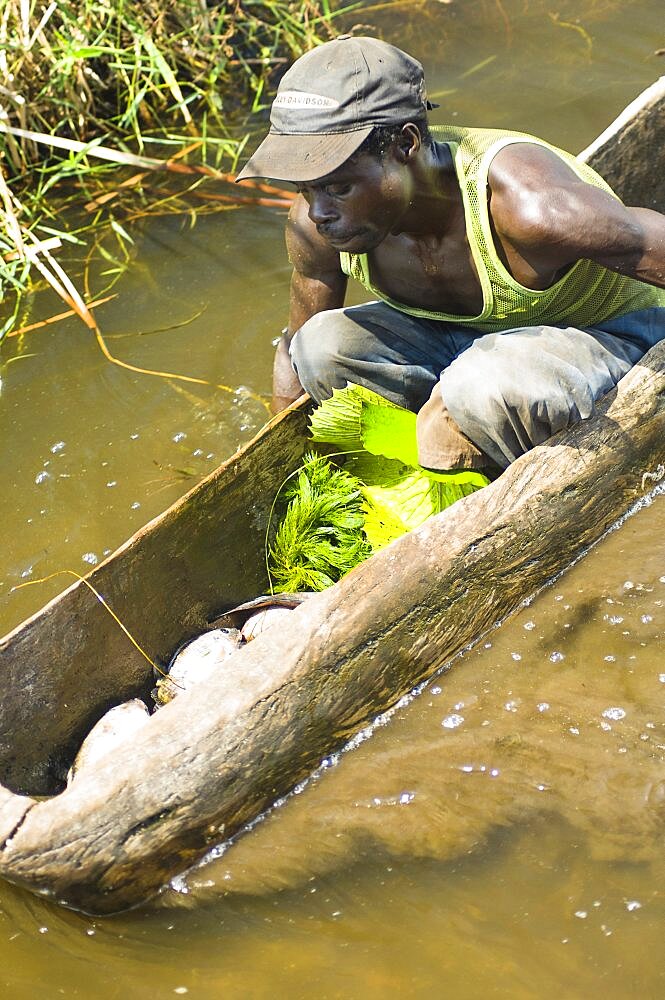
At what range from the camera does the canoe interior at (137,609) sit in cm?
238

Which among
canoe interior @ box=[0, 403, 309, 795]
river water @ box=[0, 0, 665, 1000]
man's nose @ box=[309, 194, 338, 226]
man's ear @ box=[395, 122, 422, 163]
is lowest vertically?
river water @ box=[0, 0, 665, 1000]

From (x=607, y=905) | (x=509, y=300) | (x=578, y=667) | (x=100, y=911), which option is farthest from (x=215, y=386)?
(x=607, y=905)

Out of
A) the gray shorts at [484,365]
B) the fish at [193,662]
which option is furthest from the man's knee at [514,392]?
the fish at [193,662]

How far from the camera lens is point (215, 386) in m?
3.93

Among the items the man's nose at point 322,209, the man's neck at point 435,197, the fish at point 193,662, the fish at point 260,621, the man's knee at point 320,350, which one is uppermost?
the man's nose at point 322,209

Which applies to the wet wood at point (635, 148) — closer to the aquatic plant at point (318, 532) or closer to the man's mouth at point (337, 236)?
the man's mouth at point (337, 236)

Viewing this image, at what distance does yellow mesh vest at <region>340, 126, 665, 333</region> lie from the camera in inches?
97.6

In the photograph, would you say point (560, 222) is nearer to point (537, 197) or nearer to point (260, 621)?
point (537, 197)

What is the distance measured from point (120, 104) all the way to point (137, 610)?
11.6 ft

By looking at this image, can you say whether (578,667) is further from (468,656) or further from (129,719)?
(129,719)

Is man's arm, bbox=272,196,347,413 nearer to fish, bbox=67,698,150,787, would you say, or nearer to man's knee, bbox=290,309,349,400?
man's knee, bbox=290,309,349,400

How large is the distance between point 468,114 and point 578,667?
3.44 m

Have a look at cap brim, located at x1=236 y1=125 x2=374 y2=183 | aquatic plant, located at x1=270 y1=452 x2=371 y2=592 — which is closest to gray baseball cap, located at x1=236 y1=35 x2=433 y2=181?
cap brim, located at x1=236 y1=125 x2=374 y2=183

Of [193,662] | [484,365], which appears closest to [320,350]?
[484,365]
